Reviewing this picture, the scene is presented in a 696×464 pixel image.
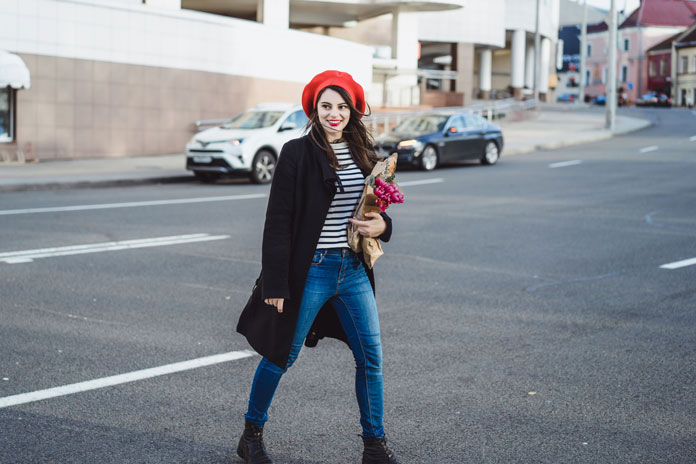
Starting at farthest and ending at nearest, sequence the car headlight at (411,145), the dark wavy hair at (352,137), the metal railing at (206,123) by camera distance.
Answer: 1. the metal railing at (206,123)
2. the car headlight at (411,145)
3. the dark wavy hair at (352,137)

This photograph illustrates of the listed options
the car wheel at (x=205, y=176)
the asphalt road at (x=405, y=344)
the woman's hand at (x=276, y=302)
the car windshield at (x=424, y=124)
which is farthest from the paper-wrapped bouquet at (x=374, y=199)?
the car windshield at (x=424, y=124)

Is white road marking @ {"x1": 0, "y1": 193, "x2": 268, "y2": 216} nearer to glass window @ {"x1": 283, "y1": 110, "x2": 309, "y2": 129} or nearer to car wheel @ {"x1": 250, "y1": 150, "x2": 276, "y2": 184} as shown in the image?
car wheel @ {"x1": 250, "y1": 150, "x2": 276, "y2": 184}

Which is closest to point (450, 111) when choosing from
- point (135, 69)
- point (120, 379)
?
point (135, 69)

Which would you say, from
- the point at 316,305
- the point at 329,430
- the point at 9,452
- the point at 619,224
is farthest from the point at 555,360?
the point at 619,224

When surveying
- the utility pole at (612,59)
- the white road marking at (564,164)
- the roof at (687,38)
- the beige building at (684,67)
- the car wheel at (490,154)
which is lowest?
the white road marking at (564,164)

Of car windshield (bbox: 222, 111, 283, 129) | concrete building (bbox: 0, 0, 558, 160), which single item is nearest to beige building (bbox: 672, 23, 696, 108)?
concrete building (bbox: 0, 0, 558, 160)

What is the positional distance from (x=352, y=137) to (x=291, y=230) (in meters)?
0.52

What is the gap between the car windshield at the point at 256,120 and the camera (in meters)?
20.2

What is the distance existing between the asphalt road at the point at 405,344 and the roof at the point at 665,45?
92.2 m

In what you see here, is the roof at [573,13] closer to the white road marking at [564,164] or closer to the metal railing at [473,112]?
the metal railing at [473,112]

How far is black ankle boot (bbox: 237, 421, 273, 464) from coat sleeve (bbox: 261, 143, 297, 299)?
69 centimetres

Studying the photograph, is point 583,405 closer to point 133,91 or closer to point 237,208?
point 237,208

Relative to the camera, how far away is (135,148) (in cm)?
2558

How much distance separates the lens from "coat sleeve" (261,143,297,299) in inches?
152
